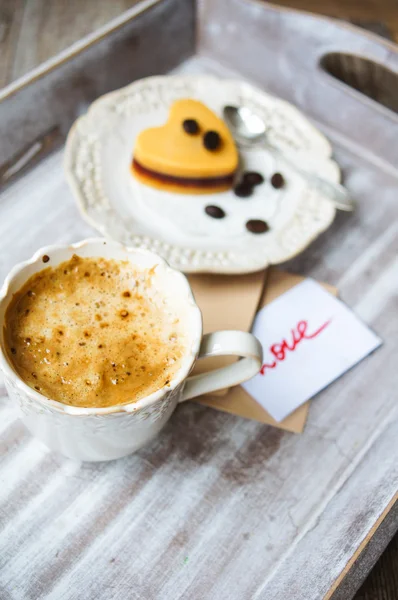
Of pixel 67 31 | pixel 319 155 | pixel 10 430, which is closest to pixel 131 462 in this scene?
pixel 10 430

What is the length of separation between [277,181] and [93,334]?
493 mm

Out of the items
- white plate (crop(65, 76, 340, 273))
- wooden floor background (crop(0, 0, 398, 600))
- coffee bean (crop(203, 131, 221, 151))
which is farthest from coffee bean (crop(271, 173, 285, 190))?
wooden floor background (crop(0, 0, 398, 600))

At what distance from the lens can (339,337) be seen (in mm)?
973

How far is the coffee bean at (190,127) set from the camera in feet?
3.46

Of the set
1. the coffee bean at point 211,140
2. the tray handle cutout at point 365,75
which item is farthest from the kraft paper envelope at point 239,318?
the tray handle cutout at point 365,75

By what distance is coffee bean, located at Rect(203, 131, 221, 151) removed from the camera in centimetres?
105

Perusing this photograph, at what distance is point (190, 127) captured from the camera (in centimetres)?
105

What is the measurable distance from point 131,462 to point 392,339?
0.45m

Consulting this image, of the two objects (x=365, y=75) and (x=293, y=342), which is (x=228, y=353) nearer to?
(x=293, y=342)

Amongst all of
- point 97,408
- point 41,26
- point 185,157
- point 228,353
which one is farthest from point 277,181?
point 41,26

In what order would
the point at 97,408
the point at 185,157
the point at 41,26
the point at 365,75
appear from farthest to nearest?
the point at 41,26, the point at 365,75, the point at 185,157, the point at 97,408

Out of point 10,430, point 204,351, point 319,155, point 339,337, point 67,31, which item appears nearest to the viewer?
point 204,351

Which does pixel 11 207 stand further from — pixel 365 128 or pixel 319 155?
pixel 365 128

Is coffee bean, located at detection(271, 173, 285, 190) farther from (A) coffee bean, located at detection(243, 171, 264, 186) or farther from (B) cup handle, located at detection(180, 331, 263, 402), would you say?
(B) cup handle, located at detection(180, 331, 263, 402)
